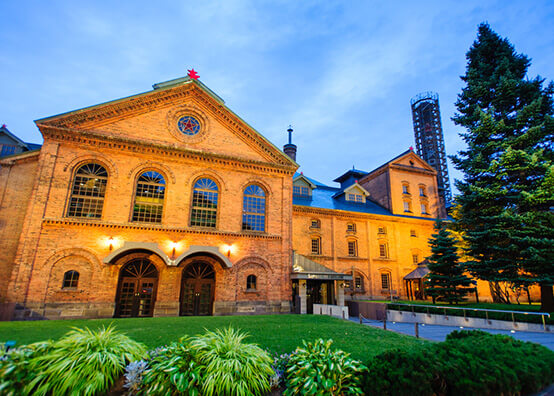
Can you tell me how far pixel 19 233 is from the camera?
17547 mm

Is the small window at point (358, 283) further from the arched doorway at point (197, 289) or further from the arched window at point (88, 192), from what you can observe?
the arched window at point (88, 192)

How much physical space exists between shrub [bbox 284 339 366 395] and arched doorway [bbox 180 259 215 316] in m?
13.9

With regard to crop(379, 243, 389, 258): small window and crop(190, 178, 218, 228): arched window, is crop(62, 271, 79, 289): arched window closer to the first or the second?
crop(190, 178, 218, 228): arched window

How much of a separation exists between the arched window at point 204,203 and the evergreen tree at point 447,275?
17.2 m

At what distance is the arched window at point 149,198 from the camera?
18938 mm

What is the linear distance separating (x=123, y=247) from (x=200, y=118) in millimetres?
10549

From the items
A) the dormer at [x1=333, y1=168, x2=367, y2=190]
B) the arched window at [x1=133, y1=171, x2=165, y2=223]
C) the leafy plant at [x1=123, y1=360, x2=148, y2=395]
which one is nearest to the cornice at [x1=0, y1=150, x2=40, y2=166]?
the arched window at [x1=133, y1=171, x2=165, y2=223]

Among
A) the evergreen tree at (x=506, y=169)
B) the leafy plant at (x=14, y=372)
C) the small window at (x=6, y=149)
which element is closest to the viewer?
the leafy plant at (x=14, y=372)

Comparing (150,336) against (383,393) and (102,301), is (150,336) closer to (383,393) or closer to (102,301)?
(383,393)

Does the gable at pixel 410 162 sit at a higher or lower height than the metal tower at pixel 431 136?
lower

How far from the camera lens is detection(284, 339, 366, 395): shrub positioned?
5.48m

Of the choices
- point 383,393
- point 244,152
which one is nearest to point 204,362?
point 383,393

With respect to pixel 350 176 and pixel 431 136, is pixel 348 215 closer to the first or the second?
pixel 350 176

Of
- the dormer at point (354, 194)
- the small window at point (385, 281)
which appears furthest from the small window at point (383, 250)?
the dormer at point (354, 194)
